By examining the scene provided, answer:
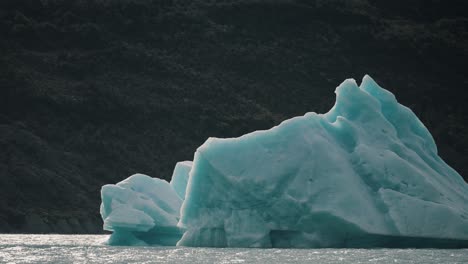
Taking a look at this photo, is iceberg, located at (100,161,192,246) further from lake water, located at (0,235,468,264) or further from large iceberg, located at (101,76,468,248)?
large iceberg, located at (101,76,468,248)

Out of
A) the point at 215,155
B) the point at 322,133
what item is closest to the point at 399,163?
the point at 322,133

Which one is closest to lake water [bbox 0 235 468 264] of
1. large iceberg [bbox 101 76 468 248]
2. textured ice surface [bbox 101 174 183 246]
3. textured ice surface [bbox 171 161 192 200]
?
large iceberg [bbox 101 76 468 248]

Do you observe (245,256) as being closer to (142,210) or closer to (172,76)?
(142,210)

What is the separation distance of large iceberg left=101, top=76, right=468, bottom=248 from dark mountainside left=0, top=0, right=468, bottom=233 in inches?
1166

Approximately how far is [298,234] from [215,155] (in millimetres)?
2627

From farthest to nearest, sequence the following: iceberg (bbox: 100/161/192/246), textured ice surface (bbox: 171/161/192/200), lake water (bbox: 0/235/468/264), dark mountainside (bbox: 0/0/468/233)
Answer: dark mountainside (bbox: 0/0/468/233), textured ice surface (bbox: 171/161/192/200), iceberg (bbox: 100/161/192/246), lake water (bbox: 0/235/468/264)

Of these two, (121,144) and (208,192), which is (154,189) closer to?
(208,192)

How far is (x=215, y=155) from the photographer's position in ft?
77.5

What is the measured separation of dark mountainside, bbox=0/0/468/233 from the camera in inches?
2283

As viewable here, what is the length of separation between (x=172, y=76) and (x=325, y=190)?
1948 inches

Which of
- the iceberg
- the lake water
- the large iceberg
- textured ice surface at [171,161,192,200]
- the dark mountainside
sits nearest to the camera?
the lake water

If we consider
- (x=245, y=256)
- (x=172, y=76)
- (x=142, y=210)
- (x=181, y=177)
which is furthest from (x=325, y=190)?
(x=172, y=76)

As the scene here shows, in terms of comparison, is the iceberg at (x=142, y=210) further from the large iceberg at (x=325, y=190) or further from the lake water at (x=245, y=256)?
the large iceberg at (x=325, y=190)

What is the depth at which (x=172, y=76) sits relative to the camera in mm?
71562
